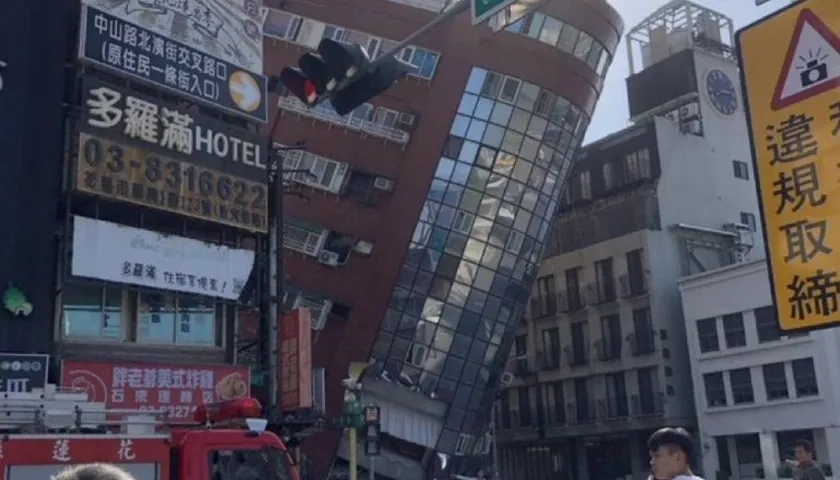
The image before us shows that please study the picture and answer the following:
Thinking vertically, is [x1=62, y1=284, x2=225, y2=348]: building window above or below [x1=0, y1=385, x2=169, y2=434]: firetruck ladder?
above

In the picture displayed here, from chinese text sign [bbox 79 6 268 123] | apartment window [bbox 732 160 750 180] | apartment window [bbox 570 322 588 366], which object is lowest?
apartment window [bbox 570 322 588 366]

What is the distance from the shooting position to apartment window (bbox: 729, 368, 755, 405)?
1695 inches

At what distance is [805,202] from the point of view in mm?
4027

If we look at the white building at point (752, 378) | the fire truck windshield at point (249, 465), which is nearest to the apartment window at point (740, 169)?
the white building at point (752, 378)

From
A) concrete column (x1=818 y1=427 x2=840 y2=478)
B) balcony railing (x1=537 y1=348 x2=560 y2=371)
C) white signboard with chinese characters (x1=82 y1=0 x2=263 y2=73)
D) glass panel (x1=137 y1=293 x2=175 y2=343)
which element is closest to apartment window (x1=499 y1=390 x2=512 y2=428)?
balcony railing (x1=537 y1=348 x2=560 y2=371)

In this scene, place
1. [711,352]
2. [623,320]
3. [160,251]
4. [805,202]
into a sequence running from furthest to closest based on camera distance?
[623,320] → [711,352] → [160,251] → [805,202]

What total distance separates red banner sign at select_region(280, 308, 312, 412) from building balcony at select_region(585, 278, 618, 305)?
28621 mm

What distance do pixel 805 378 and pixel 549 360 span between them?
1537 centimetres

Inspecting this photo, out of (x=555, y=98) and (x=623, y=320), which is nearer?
(x=555, y=98)

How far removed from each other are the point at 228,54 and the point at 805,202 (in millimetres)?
21996

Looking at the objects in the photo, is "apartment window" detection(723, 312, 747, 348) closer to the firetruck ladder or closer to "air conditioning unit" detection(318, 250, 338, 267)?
"air conditioning unit" detection(318, 250, 338, 267)

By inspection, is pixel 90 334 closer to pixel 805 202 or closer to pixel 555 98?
pixel 805 202

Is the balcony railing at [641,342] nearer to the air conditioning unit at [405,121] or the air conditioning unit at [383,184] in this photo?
the air conditioning unit at [383,184]

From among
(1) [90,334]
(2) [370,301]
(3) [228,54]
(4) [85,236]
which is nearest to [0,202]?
(4) [85,236]
